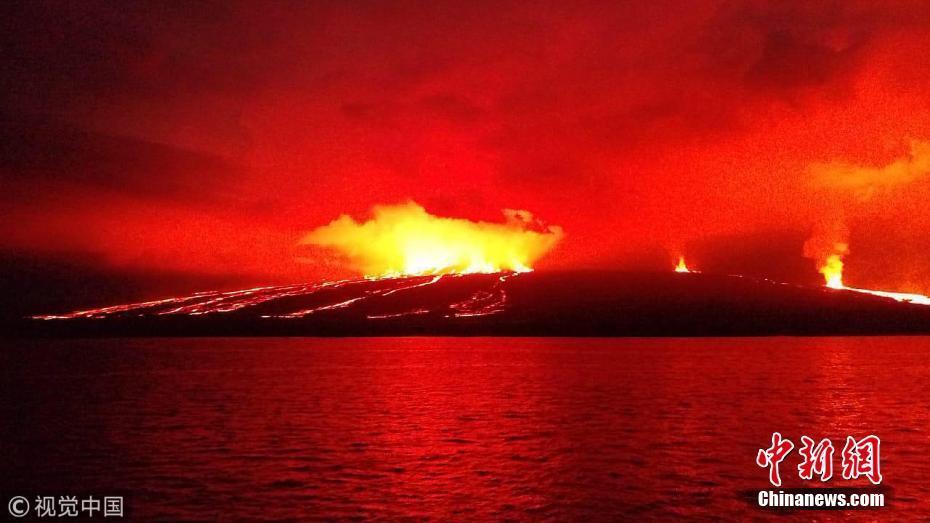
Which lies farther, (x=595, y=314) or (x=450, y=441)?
(x=595, y=314)

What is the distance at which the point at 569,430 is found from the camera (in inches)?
1298

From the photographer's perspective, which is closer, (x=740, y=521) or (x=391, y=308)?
(x=740, y=521)

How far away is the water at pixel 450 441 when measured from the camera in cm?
2105

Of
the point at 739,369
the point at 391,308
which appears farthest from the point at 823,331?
the point at 739,369

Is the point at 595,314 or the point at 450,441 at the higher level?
the point at 595,314

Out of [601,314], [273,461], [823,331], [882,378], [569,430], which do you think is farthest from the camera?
[601,314]

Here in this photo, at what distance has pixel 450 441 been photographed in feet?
98.7

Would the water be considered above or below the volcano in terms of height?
below

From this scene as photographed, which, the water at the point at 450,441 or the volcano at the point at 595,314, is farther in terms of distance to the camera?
the volcano at the point at 595,314

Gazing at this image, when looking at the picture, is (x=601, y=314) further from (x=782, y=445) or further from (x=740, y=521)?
(x=740, y=521)

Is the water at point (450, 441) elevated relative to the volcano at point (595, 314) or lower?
lower

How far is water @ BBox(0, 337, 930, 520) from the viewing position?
2105cm

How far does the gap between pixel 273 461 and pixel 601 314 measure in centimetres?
15292

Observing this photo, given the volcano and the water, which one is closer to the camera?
the water
